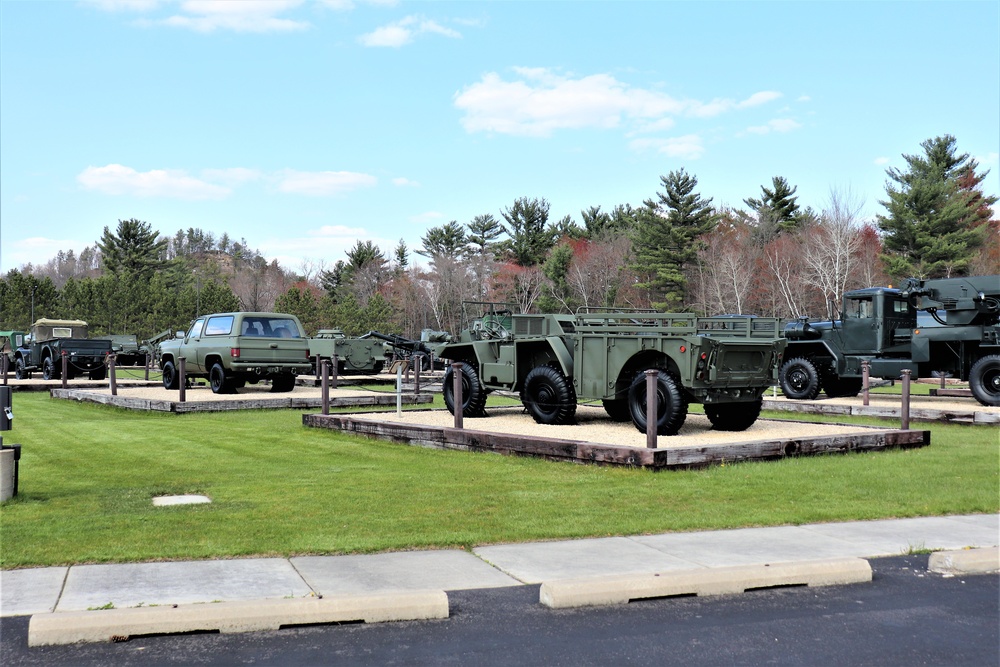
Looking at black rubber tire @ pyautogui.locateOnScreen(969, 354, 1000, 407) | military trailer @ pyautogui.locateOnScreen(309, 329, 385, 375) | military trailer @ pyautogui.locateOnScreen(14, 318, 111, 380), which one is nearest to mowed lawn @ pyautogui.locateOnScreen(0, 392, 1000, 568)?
black rubber tire @ pyautogui.locateOnScreen(969, 354, 1000, 407)

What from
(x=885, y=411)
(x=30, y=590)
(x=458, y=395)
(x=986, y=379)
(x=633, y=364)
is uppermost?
(x=633, y=364)

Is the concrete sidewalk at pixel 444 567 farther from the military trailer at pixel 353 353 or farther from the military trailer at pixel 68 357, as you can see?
the military trailer at pixel 68 357

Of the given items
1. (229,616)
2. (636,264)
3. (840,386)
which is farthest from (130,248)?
(229,616)

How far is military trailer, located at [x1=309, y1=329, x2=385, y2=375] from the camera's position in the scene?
30.4 m

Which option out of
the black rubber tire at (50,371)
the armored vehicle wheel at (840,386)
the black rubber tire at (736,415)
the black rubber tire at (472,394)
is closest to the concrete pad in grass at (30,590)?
the black rubber tire at (472,394)

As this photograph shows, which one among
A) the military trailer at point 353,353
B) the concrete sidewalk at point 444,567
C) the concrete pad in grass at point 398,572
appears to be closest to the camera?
the concrete sidewalk at point 444,567

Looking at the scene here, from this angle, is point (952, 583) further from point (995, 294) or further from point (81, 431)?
point (995, 294)

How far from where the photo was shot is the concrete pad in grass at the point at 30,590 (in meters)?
5.14

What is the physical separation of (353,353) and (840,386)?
50.5 ft

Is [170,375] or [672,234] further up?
[672,234]

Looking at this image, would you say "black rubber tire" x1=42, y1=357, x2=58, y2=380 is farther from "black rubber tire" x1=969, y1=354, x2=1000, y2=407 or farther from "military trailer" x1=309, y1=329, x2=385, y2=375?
"black rubber tire" x1=969, y1=354, x2=1000, y2=407

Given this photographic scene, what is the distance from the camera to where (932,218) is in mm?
54000

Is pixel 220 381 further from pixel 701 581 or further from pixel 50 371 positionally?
pixel 701 581

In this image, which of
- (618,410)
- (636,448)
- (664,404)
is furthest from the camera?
(618,410)
